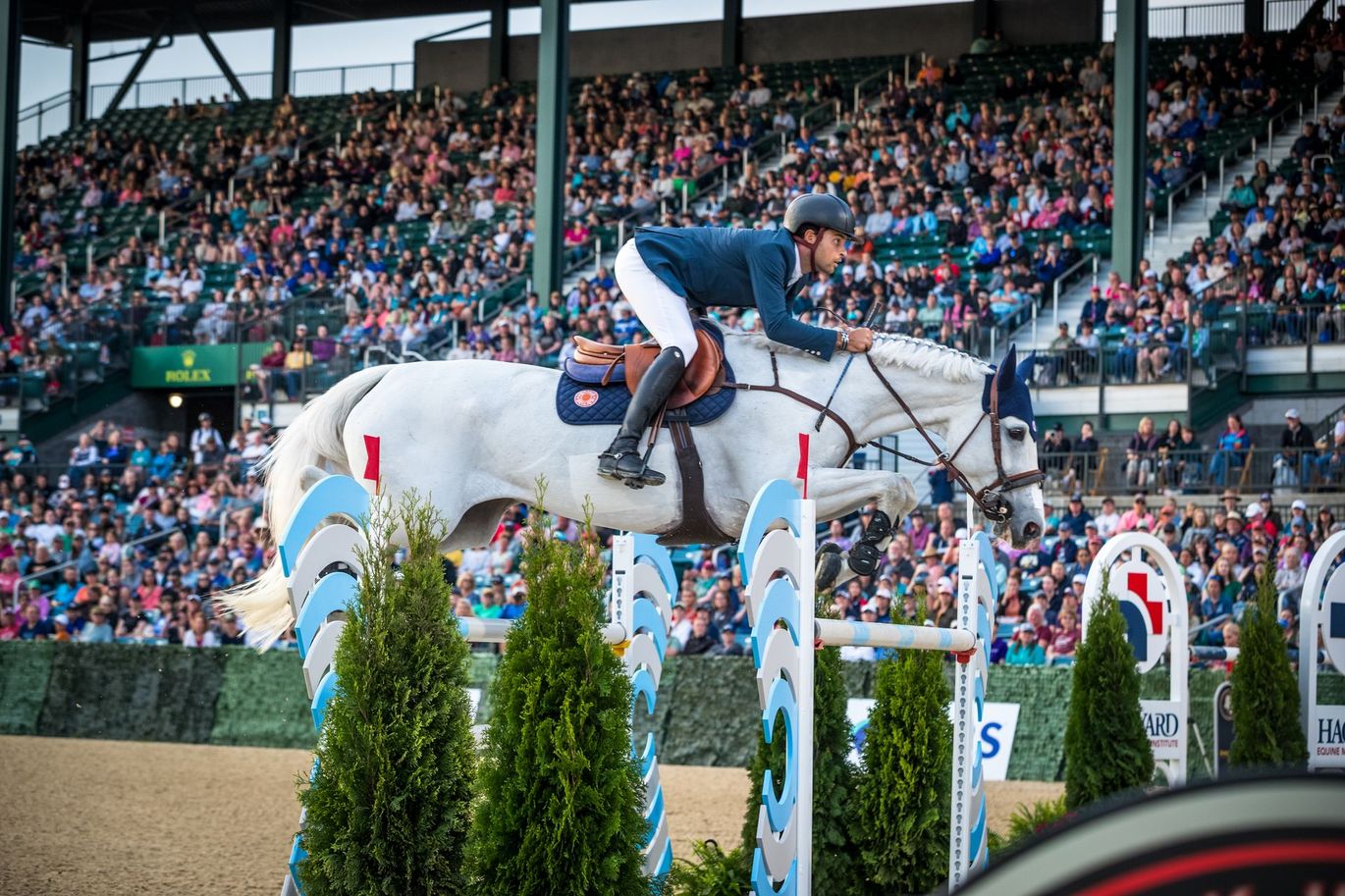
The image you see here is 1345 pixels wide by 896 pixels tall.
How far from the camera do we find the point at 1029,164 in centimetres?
2011

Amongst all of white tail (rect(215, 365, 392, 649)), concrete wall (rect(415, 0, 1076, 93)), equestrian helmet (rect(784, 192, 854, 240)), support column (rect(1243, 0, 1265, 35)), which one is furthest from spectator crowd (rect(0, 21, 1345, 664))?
white tail (rect(215, 365, 392, 649))

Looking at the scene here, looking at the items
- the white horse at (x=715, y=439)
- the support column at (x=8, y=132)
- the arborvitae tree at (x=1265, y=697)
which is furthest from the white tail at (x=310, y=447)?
the support column at (x=8, y=132)

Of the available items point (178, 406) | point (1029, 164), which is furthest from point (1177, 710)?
point (178, 406)

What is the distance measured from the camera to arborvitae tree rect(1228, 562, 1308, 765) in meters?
7.12

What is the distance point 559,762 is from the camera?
3.95 m

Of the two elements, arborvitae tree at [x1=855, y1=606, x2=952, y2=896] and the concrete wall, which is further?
the concrete wall

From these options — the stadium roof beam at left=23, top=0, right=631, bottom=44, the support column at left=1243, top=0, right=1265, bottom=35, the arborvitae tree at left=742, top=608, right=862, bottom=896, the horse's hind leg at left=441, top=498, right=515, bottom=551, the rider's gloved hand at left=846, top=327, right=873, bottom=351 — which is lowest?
the arborvitae tree at left=742, top=608, right=862, bottom=896

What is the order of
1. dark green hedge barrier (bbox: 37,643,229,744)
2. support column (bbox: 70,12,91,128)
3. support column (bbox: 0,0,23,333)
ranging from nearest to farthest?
1. dark green hedge barrier (bbox: 37,643,229,744)
2. support column (bbox: 0,0,23,333)
3. support column (bbox: 70,12,91,128)

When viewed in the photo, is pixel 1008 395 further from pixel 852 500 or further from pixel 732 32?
pixel 732 32

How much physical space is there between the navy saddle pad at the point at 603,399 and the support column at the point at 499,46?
25.9 meters

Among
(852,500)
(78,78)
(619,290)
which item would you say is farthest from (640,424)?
(78,78)

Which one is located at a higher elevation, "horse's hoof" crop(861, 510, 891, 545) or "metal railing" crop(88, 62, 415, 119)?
"metal railing" crop(88, 62, 415, 119)

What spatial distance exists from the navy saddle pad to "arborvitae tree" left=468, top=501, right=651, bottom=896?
1681 mm

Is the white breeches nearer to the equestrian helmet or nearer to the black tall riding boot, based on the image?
the black tall riding boot
